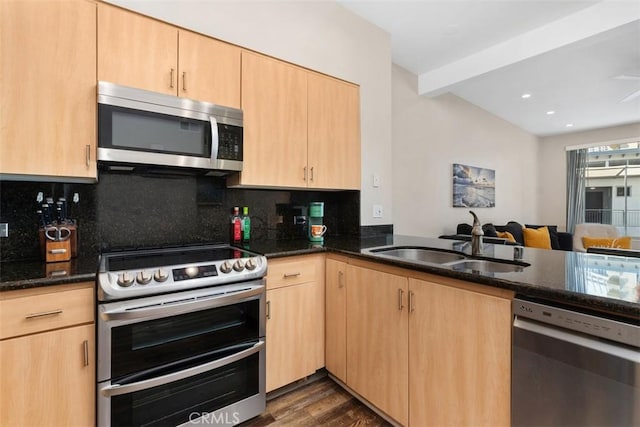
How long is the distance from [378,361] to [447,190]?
340 cm

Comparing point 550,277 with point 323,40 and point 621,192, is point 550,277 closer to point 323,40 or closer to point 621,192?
point 323,40

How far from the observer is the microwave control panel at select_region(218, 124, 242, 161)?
1.77 meters

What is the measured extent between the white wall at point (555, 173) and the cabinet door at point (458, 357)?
6.97 m

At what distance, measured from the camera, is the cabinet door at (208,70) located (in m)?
1.69

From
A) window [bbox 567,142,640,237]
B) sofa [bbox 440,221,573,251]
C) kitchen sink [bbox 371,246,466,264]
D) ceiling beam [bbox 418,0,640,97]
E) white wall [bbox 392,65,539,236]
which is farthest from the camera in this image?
window [bbox 567,142,640,237]

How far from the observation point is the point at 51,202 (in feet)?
4.95

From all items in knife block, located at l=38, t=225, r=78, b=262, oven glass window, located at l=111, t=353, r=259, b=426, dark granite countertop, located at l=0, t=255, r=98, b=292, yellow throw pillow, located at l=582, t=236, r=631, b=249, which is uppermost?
knife block, located at l=38, t=225, r=78, b=262

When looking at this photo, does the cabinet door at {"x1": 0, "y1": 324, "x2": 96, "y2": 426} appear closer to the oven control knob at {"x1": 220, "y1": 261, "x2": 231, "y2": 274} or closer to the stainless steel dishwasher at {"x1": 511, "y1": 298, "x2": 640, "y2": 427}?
the oven control knob at {"x1": 220, "y1": 261, "x2": 231, "y2": 274}

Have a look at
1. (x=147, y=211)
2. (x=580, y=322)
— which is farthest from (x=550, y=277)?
(x=147, y=211)

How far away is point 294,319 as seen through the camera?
1.82 meters

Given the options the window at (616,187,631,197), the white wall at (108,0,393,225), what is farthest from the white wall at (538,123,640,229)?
the white wall at (108,0,393,225)

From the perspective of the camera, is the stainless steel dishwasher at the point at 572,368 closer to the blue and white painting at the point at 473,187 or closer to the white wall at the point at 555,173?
the blue and white painting at the point at 473,187

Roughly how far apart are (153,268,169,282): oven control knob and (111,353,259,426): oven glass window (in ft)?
1.62

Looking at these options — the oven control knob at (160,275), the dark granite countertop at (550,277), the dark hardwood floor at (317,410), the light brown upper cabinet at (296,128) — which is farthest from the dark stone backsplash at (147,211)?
the dark hardwood floor at (317,410)
